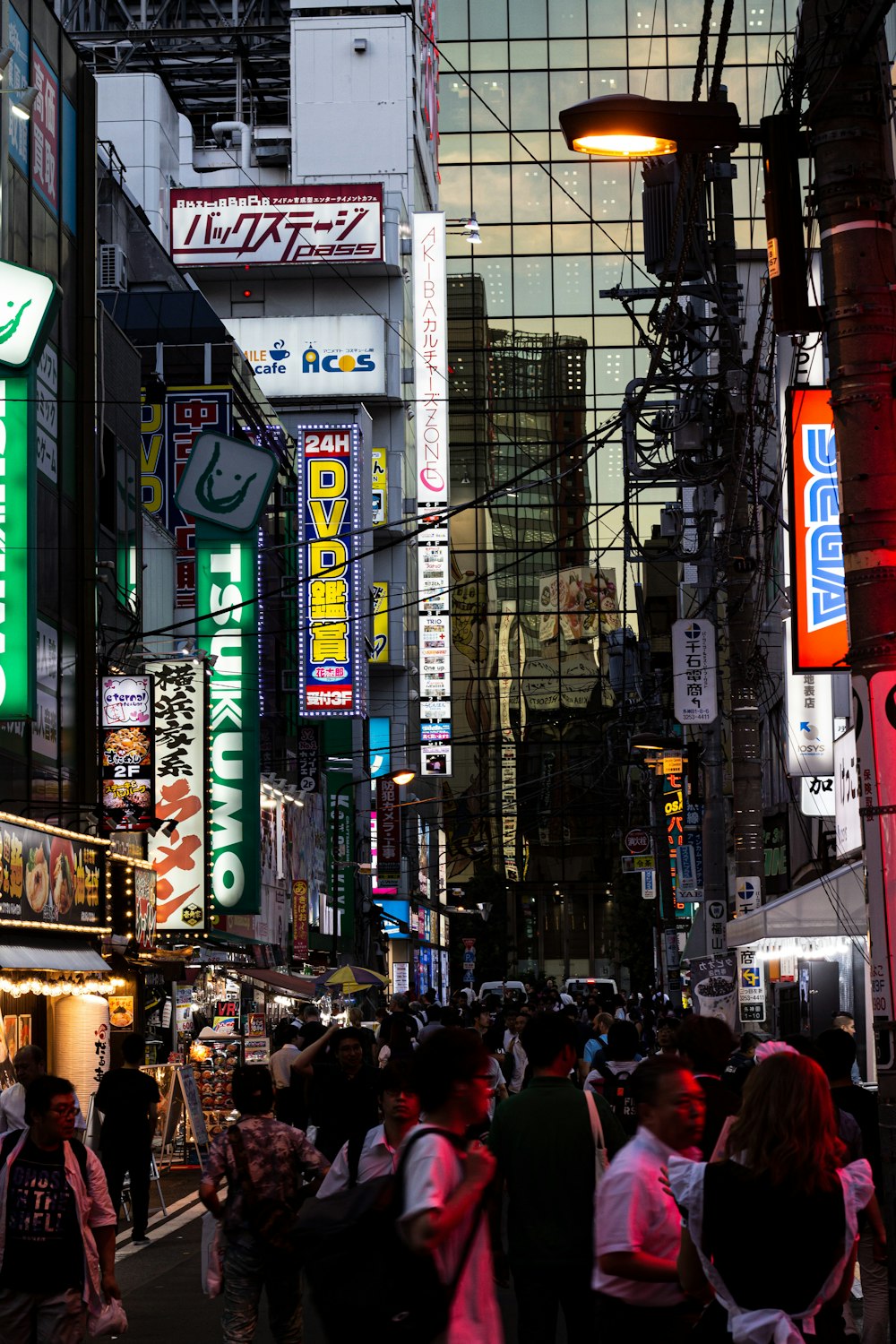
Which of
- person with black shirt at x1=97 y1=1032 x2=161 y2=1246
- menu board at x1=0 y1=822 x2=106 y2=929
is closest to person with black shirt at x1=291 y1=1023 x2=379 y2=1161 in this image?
person with black shirt at x1=97 y1=1032 x2=161 y2=1246

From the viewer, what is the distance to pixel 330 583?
1825 inches

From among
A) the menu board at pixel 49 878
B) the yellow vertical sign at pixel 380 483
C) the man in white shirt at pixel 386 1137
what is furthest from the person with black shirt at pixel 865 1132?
the yellow vertical sign at pixel 380 483

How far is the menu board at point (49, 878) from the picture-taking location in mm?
19297

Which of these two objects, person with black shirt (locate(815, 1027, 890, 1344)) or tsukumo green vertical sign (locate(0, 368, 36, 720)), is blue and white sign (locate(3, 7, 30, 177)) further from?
person with black shirt (locate(815, 1027, 890, 1344))

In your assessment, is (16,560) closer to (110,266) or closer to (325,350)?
(110,266)

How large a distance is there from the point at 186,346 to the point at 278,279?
90.3 feet

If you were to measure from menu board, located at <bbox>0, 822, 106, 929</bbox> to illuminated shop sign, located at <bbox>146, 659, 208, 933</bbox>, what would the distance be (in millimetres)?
3595

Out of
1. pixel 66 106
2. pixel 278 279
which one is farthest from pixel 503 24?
pixel 66 106

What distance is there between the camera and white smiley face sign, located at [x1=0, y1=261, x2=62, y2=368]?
18141 mm

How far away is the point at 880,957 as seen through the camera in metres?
8.14

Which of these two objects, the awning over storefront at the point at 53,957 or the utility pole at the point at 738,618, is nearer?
the awning over storefront at the point at 53,957

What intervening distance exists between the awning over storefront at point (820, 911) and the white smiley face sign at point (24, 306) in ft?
29.2

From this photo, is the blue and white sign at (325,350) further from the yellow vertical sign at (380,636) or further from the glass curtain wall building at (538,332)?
the glass curtain wall building at (538,332)

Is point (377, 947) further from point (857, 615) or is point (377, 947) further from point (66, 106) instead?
point (857, 615)
